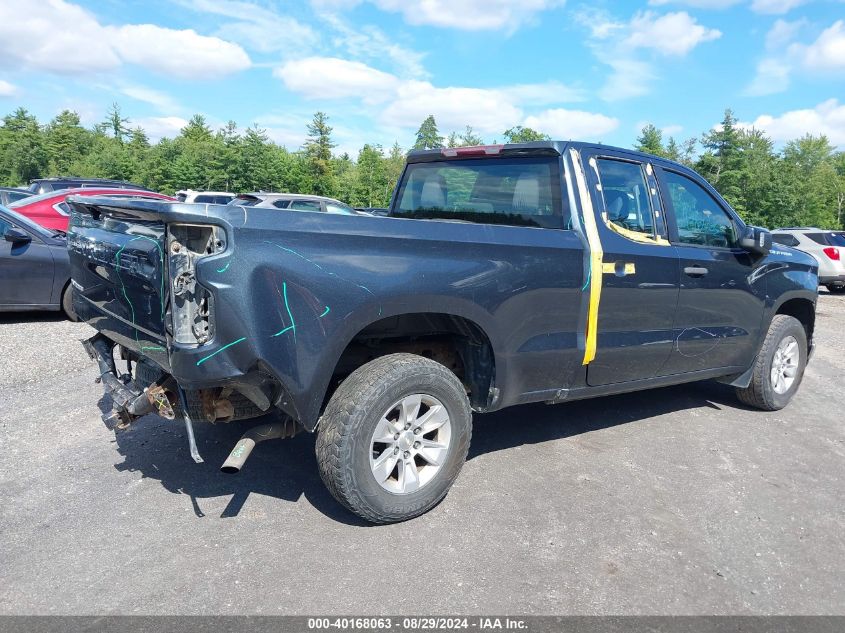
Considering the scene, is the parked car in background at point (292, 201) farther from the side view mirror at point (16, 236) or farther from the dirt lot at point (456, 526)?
the dirt lot at point (456, 526)

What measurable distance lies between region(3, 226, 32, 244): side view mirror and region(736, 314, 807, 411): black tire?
25.9 feet

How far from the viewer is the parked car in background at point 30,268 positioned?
7625 millimetres

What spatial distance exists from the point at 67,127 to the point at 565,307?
8460 cm

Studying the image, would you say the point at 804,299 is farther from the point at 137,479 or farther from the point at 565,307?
the point at 137,479

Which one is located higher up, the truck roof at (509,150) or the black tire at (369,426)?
the truck roof at (509,150)

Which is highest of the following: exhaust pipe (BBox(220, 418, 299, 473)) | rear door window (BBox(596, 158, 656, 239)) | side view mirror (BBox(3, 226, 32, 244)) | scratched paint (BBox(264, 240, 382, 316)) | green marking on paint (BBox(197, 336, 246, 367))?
rear door window (BBox(596, 158, 656, 239))

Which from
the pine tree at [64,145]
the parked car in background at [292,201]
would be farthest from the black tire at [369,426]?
the pine tree at [64,145]

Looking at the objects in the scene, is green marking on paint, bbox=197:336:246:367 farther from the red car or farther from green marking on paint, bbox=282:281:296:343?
the red car

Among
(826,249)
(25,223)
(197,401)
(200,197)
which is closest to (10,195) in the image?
(200,197)

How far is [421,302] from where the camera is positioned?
3197 millimetres

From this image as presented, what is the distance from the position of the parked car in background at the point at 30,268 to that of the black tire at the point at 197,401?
490cm

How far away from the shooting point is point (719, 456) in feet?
14.9

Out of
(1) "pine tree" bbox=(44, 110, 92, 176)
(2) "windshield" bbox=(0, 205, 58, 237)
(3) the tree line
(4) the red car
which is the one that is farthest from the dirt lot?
(1) "pine tree" bbox=(44, 110, 92, 176)

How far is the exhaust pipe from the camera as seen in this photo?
295cm
